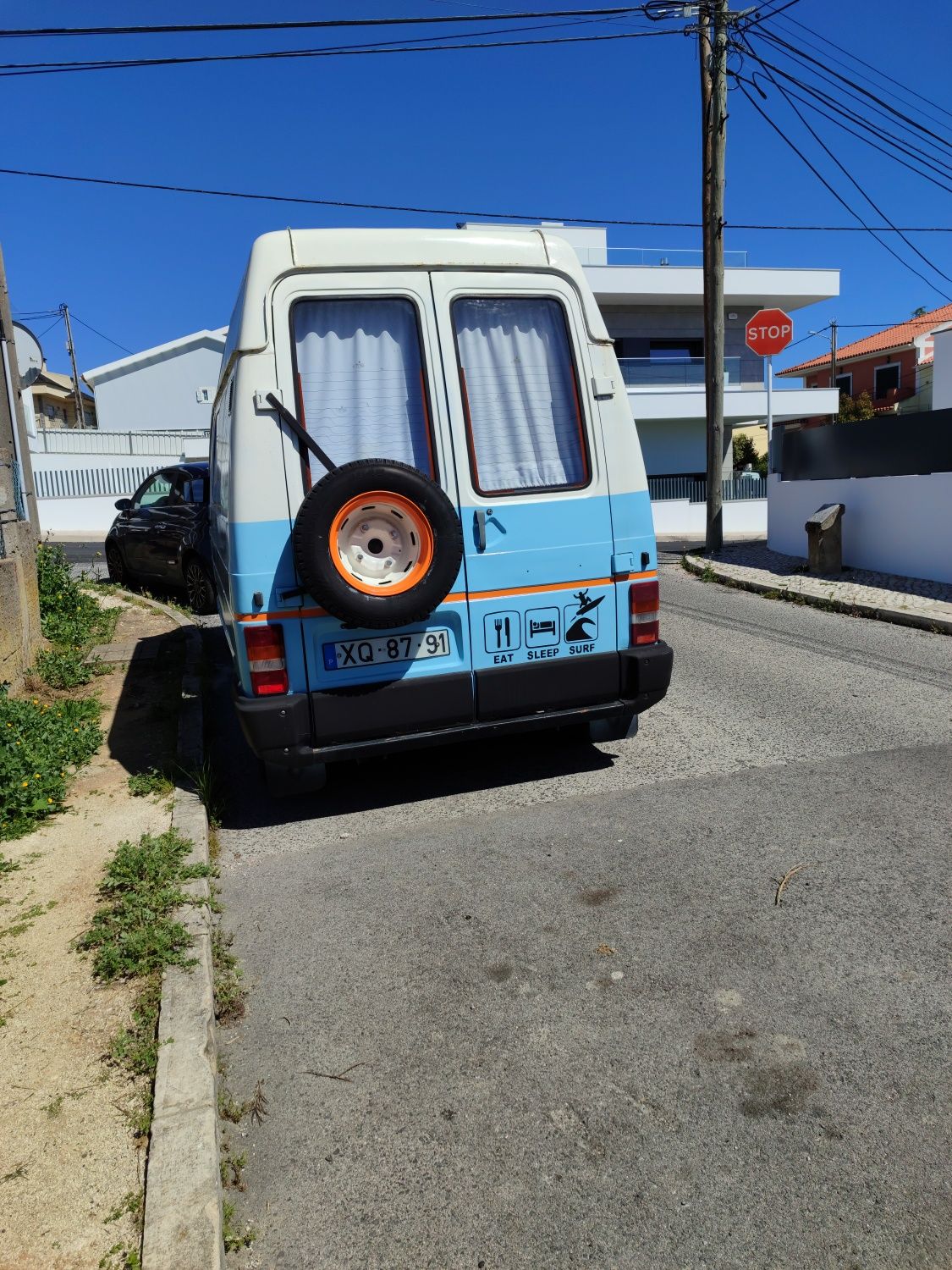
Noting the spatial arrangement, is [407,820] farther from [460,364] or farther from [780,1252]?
[780,1252]

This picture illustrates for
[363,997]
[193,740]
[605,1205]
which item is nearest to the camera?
[605,1205]

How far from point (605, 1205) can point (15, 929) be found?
99.4 inches

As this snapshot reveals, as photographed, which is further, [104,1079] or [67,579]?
[67,579]

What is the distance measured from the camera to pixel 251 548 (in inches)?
172

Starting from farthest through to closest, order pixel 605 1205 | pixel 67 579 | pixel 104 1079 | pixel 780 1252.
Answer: pixel 67 579, pixel 104 1079, pixel 605 1205, pixel 780 1252

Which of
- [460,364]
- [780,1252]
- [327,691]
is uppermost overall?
[460,364]

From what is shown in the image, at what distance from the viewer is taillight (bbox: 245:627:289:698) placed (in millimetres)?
4438

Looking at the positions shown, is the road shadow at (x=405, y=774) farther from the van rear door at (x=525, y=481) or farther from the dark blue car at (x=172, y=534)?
the dark blue car at (x=172, y=534)

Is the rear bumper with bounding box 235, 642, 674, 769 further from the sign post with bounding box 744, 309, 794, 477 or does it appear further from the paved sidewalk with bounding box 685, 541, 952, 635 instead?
the sign post with bounding box 744, 309, 794, 477

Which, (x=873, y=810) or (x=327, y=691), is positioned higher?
(x=327, y=691)

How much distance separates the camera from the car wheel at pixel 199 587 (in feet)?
36.6

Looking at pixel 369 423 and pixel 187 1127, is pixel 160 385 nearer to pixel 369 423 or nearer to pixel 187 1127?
pixel 369 423

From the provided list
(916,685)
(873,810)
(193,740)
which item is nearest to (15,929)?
(193,740)

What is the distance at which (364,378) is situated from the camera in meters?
4.54
